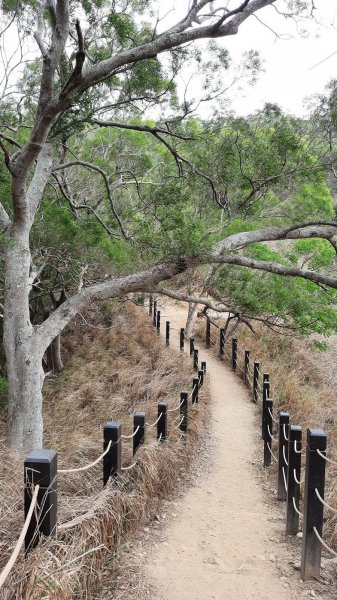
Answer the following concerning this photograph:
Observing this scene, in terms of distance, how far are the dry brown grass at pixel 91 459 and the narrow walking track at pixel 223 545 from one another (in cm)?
41

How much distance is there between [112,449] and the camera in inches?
171

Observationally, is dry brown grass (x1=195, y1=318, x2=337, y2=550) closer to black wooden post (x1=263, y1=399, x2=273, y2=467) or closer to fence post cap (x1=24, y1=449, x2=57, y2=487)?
black wooden post (x1=263, y1=399, x2=273, y2=467)

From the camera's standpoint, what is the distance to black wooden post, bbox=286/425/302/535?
4605 mm

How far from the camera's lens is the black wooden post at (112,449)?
4.22m

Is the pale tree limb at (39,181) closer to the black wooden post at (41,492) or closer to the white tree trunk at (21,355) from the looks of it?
the white tree trunk at (21,355)

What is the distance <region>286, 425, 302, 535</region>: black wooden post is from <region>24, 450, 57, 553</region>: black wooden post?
2.57 metres

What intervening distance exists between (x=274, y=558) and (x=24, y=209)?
5.81 metres

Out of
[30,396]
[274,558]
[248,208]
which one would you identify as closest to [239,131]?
[248,208]

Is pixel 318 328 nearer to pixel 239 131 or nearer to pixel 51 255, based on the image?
pixel 239 131

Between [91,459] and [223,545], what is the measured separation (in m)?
2.08

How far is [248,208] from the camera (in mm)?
11492

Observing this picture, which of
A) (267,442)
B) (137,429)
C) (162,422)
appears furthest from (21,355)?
(267,442)

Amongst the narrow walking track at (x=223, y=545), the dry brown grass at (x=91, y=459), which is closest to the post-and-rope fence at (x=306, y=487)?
the narrow walking track at (x=223, y=545)

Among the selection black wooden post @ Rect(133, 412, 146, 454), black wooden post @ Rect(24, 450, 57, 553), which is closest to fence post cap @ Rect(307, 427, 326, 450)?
black wooden post @ Rect(24, 450, 57, 553)
